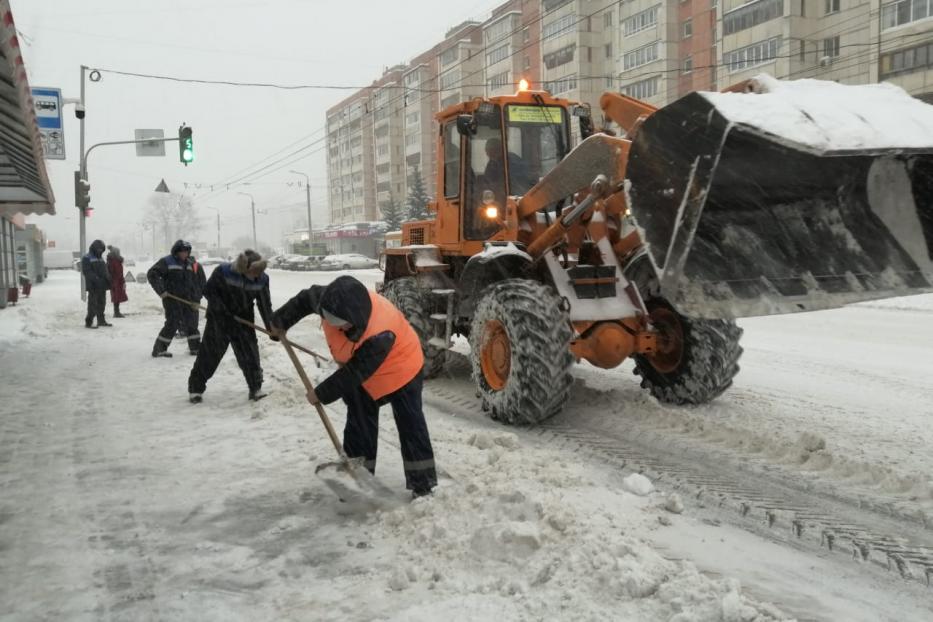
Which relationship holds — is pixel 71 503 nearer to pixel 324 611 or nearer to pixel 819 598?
pixel 324 611

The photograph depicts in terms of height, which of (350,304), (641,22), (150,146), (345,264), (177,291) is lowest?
(345,264)

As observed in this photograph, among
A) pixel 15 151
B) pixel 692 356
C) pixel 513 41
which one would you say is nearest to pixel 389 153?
pixel 513 41

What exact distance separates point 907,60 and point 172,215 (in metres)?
106

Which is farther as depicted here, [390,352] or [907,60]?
[907,60]

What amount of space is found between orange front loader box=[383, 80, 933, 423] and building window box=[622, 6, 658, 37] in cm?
3475

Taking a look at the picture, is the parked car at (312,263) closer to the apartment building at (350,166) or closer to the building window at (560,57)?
the building window at (560,57)

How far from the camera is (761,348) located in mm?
9766

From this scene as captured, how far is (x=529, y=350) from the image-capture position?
5.27 meters

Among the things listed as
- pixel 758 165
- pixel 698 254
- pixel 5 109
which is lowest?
pixel 698 254

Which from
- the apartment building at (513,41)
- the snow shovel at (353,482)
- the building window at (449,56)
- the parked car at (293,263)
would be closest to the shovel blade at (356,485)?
the snow shovel at (353,482)

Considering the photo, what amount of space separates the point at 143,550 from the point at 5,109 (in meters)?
6.21

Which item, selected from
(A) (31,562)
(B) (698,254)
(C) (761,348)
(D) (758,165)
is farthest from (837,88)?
(C) (761,348)

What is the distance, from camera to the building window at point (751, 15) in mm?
31094

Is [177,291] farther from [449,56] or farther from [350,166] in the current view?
[350,166]
